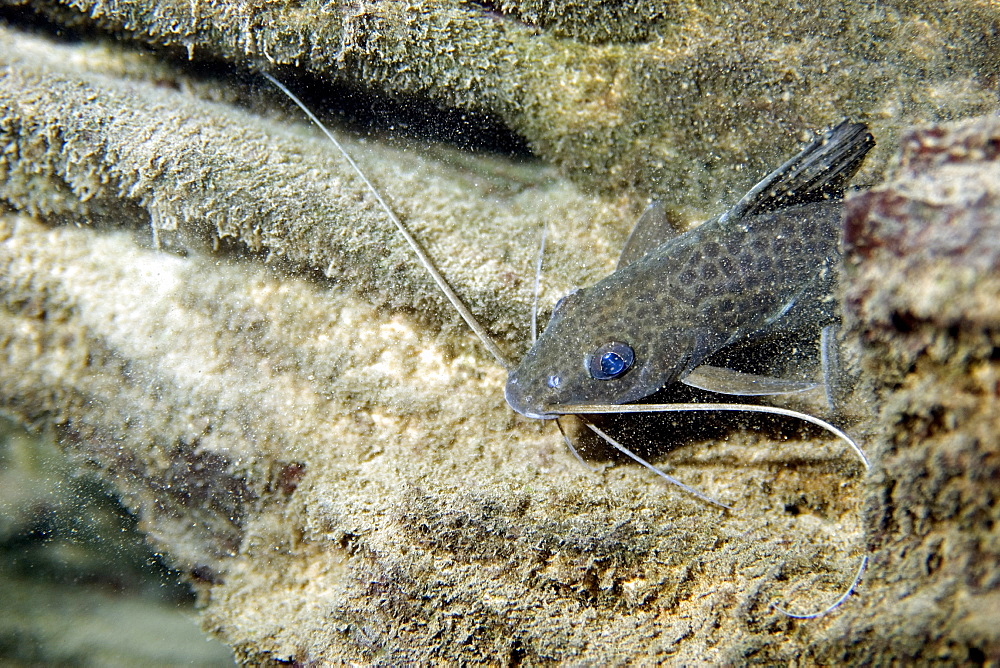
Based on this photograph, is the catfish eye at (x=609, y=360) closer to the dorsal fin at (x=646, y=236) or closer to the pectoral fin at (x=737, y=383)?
the pectoral fin at (x=737, y=383)

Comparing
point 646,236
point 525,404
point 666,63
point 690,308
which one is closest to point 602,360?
point 525,404

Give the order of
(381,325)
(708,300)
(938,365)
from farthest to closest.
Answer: (381,325) < (708,300) < (938,365)

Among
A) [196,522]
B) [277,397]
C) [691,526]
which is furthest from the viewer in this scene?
[196,522]

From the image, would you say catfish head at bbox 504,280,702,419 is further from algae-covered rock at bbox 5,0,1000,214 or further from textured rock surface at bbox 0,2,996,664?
algae-covered rock at bbox 5,0,1000,214

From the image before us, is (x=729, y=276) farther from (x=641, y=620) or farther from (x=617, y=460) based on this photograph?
(x=641, y=620)

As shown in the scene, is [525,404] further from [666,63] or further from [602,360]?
[666,63]

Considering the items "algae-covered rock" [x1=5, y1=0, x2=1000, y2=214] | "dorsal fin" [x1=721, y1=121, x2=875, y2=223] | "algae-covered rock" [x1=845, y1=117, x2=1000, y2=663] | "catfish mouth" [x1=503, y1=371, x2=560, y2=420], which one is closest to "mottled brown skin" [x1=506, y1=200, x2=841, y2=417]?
"catfish mouth" [x1=503, y1=371, x2=560, y2=420]

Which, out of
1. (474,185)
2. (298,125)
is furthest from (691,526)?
(298,125)
